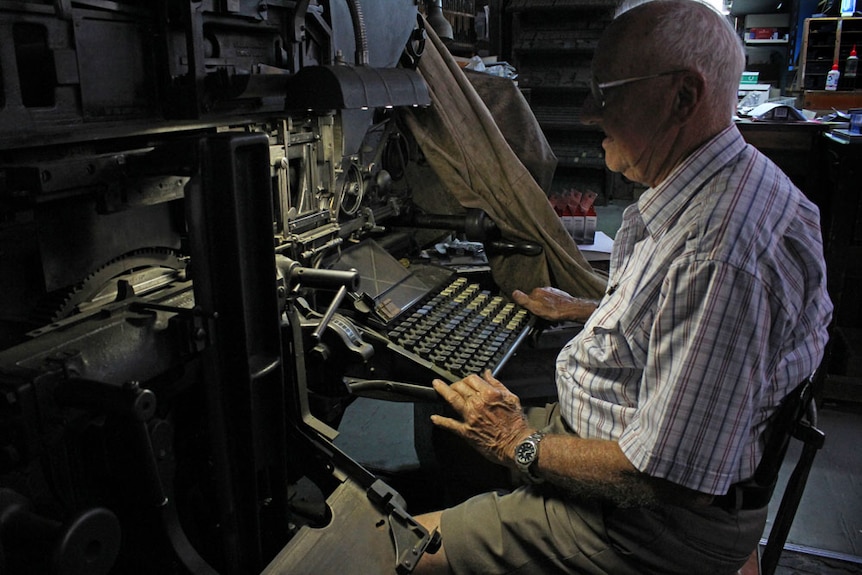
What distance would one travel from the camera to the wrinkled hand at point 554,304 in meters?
2.24

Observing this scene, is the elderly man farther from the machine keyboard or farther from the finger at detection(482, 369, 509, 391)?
the machine keyboard

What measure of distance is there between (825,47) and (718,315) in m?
6.58

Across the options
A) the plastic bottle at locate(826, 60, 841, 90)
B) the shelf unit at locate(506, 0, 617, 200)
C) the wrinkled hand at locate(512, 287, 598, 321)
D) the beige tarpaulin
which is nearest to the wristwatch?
the wrinkled hand at locate(512, 287, 598, 321)

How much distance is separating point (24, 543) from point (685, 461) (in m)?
1.03

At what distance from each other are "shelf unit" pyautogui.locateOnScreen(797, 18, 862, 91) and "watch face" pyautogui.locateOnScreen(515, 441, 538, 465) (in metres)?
6.26

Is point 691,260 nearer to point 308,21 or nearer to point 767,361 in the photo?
point 767,361

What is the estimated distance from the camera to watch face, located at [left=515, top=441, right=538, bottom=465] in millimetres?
1463

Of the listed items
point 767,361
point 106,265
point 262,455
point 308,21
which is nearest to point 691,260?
point 767,361

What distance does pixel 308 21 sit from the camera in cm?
205

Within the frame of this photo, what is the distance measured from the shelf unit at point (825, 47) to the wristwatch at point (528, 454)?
246 inches

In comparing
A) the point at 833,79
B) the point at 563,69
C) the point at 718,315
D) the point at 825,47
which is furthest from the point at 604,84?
the point at 825,47

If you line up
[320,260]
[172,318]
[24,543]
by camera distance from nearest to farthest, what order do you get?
[24,543], [172,318], [320,260]

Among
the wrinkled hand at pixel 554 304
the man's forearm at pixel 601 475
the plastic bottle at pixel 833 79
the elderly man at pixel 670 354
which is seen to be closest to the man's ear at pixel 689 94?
the elderly man at pixel 670 354

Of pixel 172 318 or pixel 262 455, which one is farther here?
pixel 262 455
